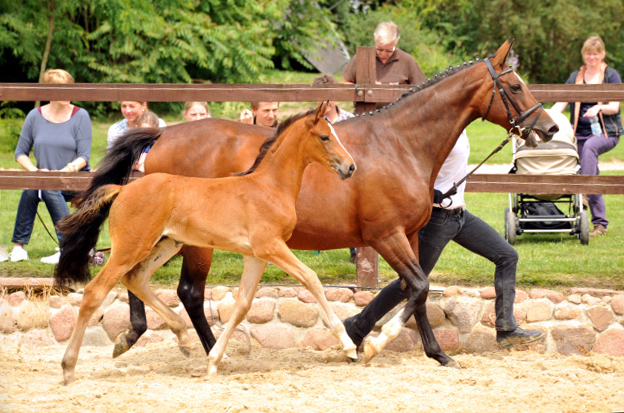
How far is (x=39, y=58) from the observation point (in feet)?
48.9

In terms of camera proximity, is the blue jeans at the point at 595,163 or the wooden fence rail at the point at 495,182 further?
the blue jeans at the point at 595,163

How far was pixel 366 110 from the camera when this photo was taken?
584cm

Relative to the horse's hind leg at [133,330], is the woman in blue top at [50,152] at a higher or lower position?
higher

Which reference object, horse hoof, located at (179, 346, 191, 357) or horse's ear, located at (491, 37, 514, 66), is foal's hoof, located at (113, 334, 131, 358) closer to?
horse hoof, located at (179, 346, 191, 357)

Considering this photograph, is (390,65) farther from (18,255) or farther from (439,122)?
(18,255)

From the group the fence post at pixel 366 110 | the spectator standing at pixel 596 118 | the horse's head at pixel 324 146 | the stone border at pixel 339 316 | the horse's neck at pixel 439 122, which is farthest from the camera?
the spectator standing at pixel 596 118

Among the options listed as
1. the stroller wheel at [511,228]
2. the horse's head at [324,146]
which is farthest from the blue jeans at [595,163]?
the horse's head at [324,146]

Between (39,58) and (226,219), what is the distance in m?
12.2

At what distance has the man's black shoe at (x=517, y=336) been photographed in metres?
5.32

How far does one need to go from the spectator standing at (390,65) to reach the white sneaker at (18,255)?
3.49 m

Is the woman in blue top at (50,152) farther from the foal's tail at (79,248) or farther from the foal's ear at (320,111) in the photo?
the foal's ear at (320,111)

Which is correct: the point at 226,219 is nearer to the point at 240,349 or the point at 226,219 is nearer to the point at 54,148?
the point at 240,349

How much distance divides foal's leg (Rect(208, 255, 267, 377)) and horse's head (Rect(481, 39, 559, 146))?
190 centimetres

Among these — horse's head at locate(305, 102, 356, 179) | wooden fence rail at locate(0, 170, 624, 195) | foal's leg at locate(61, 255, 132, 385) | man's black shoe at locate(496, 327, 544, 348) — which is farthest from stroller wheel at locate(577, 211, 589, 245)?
foal's leg at locate(61, 255, 132, 385)
